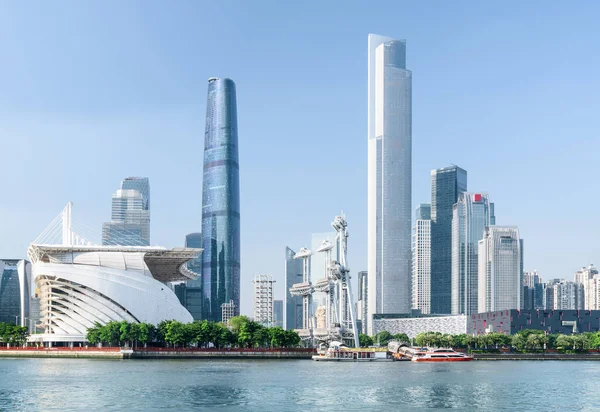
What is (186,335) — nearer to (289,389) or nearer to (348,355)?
(348,355)

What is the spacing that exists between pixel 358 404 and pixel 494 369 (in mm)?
56498

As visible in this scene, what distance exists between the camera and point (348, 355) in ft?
522

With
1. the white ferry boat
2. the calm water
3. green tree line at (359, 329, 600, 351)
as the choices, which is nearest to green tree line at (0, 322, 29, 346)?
the white ferry boat

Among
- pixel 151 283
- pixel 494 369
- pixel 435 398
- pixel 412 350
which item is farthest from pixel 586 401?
pixel 151 283

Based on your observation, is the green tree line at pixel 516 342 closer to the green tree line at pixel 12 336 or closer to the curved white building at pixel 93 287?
the curved white building at pixel 93 287

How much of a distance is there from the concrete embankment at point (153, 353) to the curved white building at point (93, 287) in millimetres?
10320

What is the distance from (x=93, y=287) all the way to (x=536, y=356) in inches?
3264

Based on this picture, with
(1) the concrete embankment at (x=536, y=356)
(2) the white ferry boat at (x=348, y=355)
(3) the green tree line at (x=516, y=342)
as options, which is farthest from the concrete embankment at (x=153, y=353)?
(1) the concrete embankment at (x=536, y=356)

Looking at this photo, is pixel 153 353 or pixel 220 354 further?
pixel 220 354

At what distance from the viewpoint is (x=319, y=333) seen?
182 m

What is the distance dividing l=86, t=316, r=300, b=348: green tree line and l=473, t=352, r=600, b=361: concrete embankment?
113 ft

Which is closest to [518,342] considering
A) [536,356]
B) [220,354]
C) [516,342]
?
[516,342]

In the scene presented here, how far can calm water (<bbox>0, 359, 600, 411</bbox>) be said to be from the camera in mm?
74188

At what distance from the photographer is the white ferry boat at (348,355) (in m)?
157
